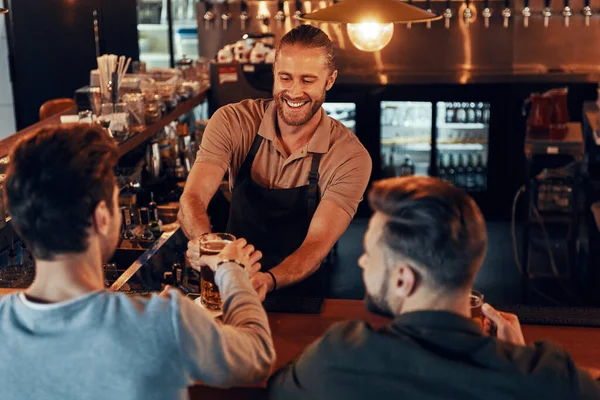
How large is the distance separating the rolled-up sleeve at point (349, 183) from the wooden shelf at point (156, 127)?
0.94 meters

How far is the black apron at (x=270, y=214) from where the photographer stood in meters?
2.89

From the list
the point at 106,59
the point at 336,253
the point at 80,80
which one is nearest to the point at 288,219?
the point at 106,59

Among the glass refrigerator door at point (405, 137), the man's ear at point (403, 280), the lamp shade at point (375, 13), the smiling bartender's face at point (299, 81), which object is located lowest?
the glass refrigerator door at point (405, 137)

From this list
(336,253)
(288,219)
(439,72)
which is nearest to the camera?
(288,219)

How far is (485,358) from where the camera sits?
144 centimetres

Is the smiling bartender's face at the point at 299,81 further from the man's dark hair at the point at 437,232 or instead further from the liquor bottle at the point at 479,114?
the liquor bottle at the point at 479,114

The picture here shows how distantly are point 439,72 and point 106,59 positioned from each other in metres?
4.11

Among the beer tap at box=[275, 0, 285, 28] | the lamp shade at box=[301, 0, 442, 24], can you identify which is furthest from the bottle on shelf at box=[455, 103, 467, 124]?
the lamp shade at box=[301, 0, 442, 24]

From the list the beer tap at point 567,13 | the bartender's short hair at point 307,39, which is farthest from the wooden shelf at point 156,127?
the beer tap at point 567,13

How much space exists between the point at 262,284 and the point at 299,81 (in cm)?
80

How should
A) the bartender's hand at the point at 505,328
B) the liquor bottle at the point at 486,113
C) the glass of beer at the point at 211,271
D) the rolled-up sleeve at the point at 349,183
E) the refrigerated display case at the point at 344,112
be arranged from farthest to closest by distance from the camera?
the refrigerated display case at the point at 344,112 → the liquor bottle at the point at 486,113 → the rolled-up sleeve at the point at 349,183 → the glass of beer at the point at 211,271 → the bartender's hand at the point at 505,328

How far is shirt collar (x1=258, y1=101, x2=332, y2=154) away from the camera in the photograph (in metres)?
2.85

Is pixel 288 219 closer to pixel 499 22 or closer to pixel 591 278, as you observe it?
pixel 591 278

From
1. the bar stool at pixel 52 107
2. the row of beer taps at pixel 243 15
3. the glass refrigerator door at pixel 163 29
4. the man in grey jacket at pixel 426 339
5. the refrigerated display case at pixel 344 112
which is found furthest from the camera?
the glass refrigerator door at pixel 163 29
